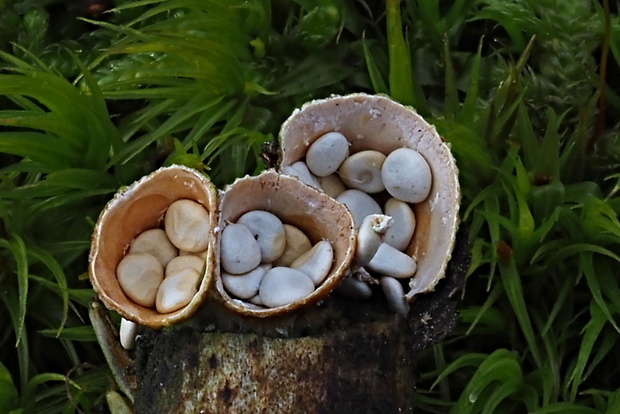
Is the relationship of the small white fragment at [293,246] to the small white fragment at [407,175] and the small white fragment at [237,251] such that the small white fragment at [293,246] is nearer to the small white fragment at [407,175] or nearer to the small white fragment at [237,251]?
the small white fragment at [237,251]

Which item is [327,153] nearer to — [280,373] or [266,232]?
[266,232]

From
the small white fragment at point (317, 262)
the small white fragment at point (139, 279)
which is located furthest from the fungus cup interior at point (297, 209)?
the small white fragment at point (139, 279)

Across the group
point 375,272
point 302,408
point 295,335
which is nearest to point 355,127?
point 375,272

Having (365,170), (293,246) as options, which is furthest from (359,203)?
(293,246)

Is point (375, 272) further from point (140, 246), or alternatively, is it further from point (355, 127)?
point (140, 246)

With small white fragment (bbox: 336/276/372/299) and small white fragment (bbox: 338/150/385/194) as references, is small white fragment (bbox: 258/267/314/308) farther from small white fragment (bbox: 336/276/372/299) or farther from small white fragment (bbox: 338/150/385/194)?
small white fragment (bbox: 338/150/385/194)

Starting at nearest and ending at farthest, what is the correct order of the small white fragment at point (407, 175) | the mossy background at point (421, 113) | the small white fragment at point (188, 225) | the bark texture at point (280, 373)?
the bark texture at point (280, 373), the small white fragment at point (188, 225), the small white fragment at point (407, 175), the mossy background at point (421, 113)
